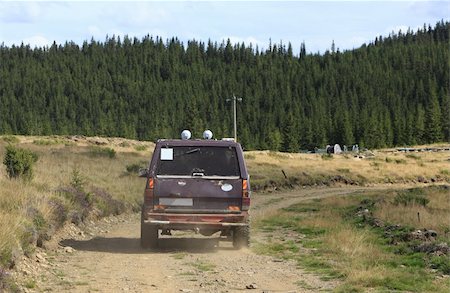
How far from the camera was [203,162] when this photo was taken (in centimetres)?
1265

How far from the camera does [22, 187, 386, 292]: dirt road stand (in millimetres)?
8781

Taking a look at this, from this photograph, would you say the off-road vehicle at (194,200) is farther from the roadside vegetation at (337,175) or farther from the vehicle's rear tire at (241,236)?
the roadside vegetation at (337,175)

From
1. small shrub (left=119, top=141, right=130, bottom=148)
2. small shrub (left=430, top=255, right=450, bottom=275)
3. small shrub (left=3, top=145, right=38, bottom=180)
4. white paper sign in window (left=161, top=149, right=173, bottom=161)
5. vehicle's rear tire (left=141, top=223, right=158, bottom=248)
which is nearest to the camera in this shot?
small shrub (left=430, top=255, right=450, bottom=275)

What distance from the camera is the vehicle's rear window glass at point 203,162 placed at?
12.5 meters

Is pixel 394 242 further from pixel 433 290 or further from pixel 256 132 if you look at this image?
pixel 256 132

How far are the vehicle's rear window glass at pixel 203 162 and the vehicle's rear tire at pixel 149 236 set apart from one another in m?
1.13

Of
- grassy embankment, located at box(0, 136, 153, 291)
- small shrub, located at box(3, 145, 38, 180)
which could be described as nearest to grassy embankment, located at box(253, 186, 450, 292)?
grassy embankment, located at box(0, 136, 153, 291)

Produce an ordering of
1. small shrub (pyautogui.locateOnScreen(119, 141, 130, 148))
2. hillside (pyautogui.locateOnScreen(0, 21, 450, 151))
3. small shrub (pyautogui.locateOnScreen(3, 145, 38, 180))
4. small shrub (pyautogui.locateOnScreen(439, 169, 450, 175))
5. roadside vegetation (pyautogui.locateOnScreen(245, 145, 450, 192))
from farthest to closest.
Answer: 1. hillside (pyautogui.locateOnScreen(0, 21, 450, 151))
2. small shrub (pyautogui.locateOnScreen(119, 141, 130, 148))
3. small shrub (pyautogui.locateOnScreen(439, 169, 450, 175))
4. roadside vegetation (pyautogui.locateOnScreen(245, 145, 450, 192))
5. small shrub (pyautogui.locateOnScreen(3, 145, 38, 180))

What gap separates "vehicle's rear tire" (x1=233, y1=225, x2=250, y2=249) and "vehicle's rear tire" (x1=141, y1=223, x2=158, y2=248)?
5.22ft

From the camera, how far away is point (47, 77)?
195125 mm

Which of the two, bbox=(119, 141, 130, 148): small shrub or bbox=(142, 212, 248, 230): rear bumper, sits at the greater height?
bbox=(119, 141, 130, 148): small shrub

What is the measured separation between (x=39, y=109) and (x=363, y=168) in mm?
143276

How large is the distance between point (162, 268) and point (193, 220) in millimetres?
1907

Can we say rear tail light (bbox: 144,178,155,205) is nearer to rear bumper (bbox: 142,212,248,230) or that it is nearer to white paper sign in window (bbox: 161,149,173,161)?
rear bumper (bbox: 142,212,248,230)
